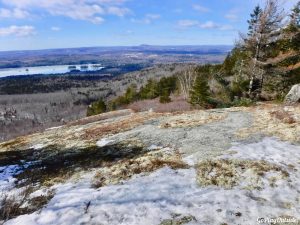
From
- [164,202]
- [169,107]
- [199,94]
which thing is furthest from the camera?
[169,107]

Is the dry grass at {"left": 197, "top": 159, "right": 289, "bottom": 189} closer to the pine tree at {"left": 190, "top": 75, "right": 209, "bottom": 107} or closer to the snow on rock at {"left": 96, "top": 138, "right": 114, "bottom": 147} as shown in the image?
the snow on rock at {"left": 96, "top": 138, "right": 114, "bottom": 147}

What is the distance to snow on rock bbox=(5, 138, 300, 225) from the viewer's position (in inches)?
373

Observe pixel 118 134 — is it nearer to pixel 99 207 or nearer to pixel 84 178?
pixel 84 178

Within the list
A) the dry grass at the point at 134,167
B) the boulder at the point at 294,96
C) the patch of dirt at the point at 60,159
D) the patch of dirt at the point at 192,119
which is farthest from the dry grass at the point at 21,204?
the boulder at the point at 294,96

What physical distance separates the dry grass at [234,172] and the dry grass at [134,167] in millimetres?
1123

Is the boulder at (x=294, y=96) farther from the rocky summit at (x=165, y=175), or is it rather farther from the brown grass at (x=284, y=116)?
the brown grass at (x=284, y=116)

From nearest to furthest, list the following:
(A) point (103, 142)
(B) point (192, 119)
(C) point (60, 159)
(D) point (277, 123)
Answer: (C) point (60, 159)
(D) point (277, 123)
(A) point (103, 142)
(B) point (192, 119)

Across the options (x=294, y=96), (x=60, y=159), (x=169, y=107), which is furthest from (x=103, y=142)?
(x=169, y=107)

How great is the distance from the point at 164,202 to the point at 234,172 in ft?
10.9

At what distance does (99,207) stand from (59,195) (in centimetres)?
221

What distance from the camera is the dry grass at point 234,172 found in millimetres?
11414

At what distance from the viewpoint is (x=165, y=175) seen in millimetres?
12516

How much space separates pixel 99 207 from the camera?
10.3 meters

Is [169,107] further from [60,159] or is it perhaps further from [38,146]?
[60,159]
